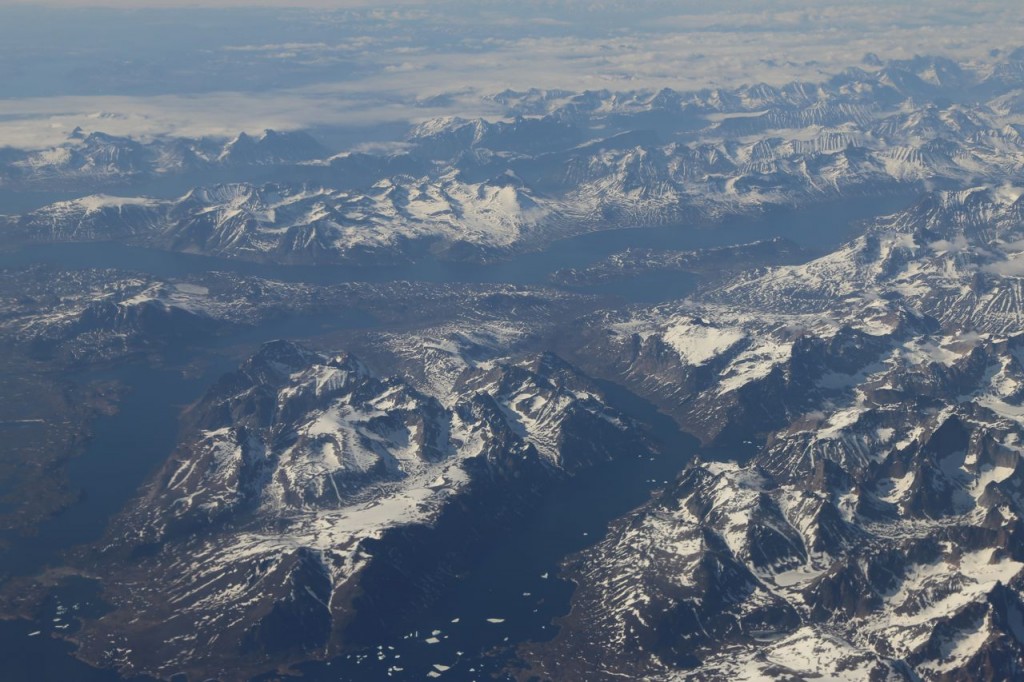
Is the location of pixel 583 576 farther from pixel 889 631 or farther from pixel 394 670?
pixel 889 631

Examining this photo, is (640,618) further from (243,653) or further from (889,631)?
(243,653)

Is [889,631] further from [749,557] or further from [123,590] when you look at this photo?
[123,590]

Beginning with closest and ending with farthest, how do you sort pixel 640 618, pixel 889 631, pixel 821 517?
1. pixel 889 631
2. pixel 640 618
3. pixel 821 517

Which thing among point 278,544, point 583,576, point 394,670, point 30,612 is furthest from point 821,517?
point 30,612

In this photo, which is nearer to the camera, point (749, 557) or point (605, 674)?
point (605, 674)

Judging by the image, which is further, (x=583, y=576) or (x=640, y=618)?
(x=583, y=576)

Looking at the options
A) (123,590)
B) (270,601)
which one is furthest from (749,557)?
(123,590)

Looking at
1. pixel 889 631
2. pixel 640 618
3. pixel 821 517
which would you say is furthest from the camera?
pixel 821 517
